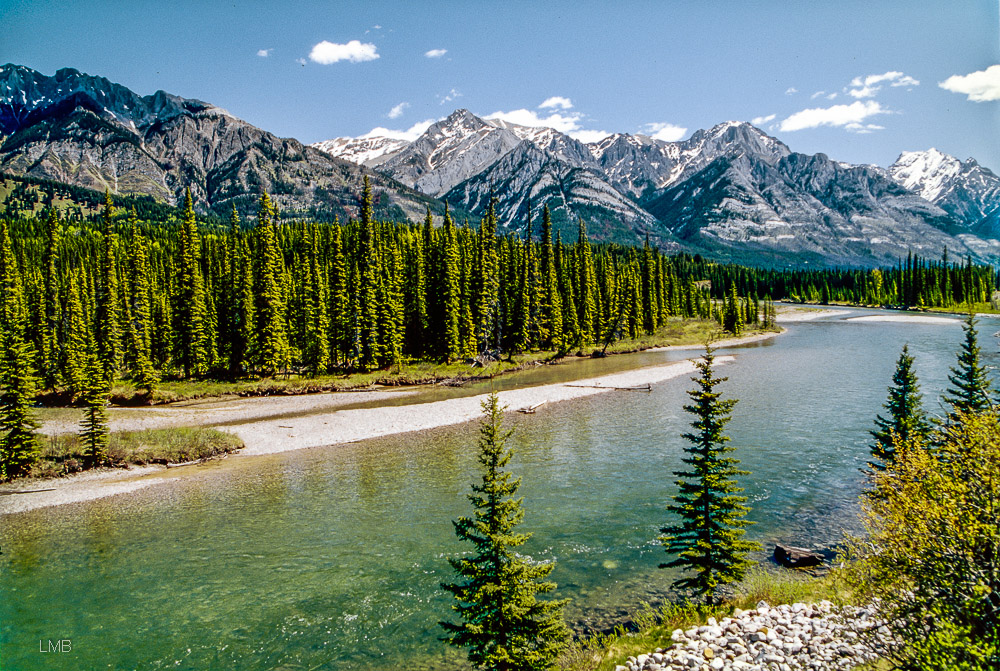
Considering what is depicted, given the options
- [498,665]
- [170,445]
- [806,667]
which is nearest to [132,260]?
[170,445]

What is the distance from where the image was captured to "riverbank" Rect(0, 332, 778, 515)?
3275 centimetres

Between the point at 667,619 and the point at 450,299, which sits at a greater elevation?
the point at 450,299

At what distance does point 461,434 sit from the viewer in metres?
43.0

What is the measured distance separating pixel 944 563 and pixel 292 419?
49390mm

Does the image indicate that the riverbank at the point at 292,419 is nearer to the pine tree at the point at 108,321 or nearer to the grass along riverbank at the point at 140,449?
the grass along riverbank at the point at 140,449

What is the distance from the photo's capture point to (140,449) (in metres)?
37.6

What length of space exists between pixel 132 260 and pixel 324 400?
130 ft

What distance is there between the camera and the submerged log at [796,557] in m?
20.1

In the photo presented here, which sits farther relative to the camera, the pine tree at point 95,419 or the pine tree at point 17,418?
the pine tree at point 95,419

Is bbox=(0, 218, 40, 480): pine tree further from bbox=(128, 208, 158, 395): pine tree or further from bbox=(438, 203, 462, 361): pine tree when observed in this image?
bbox=(438, 203, 462, 361): pine tree

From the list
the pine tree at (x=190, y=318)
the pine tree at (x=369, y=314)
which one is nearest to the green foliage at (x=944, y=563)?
the pine tree at (x=369, y=314)

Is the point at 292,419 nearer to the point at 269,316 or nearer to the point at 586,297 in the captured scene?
the point at 269,316

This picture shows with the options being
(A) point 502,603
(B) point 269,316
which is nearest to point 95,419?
(A) point 502,603

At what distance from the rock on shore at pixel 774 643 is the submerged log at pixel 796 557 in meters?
5.46
